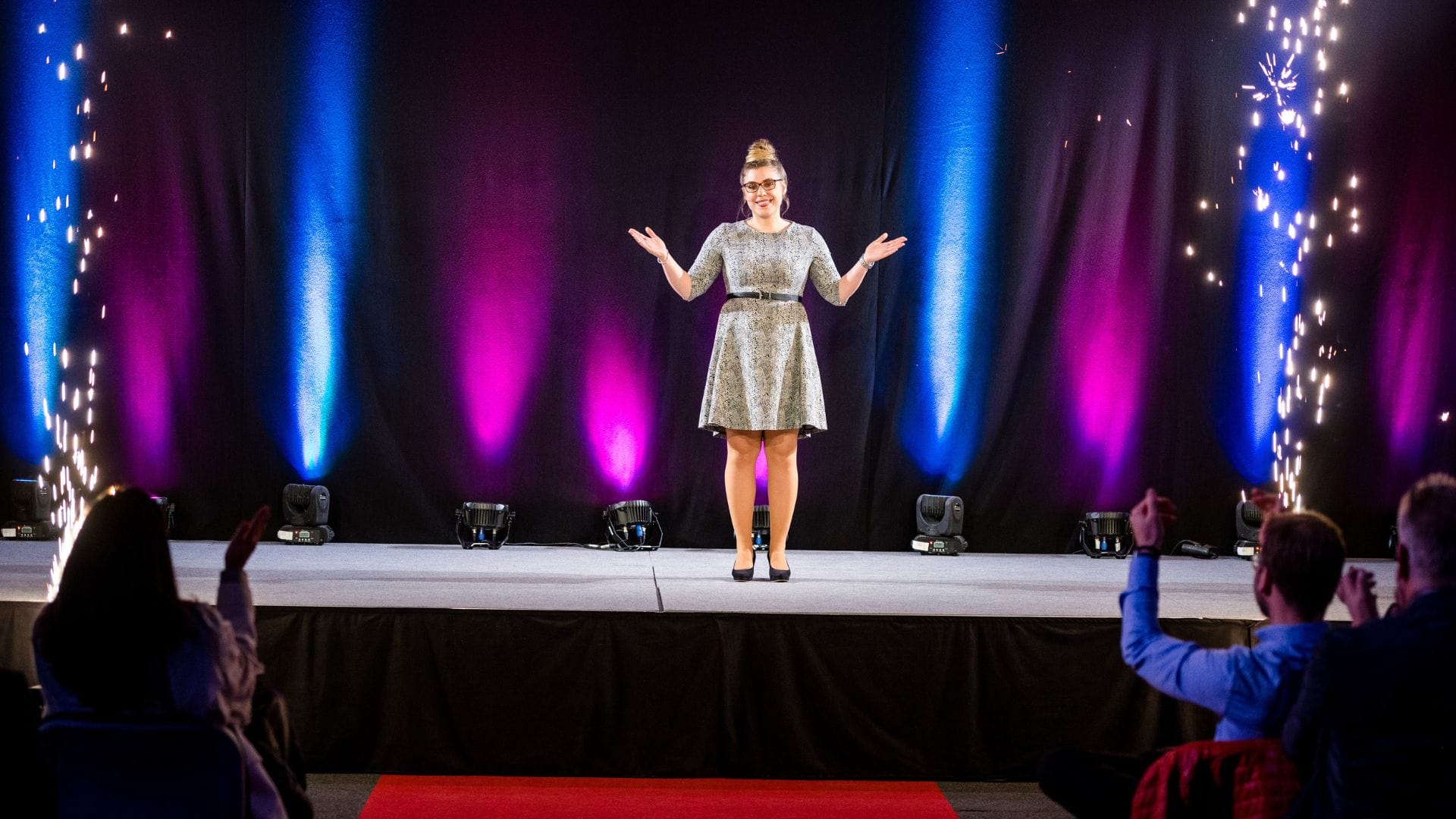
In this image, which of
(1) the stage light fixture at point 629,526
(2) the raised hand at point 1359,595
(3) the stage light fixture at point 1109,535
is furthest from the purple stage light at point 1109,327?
(2) the raised hand at point 1359,595

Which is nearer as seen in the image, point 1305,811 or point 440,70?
point 1305,811

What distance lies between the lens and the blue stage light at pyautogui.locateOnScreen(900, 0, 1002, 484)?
5441 mm

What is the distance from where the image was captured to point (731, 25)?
5.40m

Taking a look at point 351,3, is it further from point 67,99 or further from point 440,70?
point 67,99

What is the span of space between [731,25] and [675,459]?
6.32 ft

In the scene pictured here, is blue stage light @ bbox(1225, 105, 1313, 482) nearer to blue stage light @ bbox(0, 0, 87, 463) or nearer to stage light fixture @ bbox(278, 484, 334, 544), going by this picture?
stage light fixture @ bbox(278, 484, 334, 544)

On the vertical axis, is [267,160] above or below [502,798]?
above

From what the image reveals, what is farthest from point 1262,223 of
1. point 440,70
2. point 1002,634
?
point 440,70

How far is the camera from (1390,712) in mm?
1656

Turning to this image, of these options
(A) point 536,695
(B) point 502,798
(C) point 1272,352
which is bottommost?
(B) point 502,798

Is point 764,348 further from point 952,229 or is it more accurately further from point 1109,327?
point 1109,327

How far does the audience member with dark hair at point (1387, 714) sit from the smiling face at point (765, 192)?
2722 mm

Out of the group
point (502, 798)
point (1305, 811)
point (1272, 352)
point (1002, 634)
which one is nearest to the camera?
point (1305, 811)

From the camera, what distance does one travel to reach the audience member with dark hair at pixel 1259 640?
182 cm
